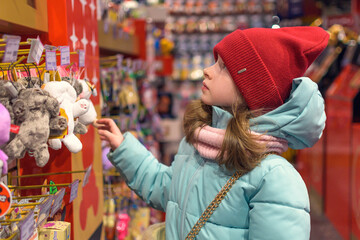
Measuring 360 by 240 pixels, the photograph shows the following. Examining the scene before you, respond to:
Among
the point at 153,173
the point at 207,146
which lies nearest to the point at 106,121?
the point at 153,173

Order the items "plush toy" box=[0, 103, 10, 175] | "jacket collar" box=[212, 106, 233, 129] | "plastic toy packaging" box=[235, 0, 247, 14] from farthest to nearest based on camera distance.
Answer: "plastic toy packaging" box=[235, 0, 247, 14] → "jacket collar" box=[212, 106, 233, 129] → "plush toy" box=[0, 103, 10, 175]

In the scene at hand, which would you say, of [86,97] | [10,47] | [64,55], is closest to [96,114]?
[86,97]

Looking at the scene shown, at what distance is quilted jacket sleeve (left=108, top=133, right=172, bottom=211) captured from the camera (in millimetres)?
1408

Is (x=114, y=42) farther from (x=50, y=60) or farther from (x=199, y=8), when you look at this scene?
(x=199, y=8)

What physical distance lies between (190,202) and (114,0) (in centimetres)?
200

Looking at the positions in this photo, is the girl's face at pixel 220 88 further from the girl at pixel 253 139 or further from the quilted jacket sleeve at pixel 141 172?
the quilted jacket sleeve at pixel 141 172

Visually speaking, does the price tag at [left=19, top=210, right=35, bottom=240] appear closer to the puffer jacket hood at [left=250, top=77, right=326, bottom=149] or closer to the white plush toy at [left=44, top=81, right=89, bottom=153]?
the white plush toy at [left=44, top=81, right=89, bottom=153]

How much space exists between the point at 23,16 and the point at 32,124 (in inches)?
15.4

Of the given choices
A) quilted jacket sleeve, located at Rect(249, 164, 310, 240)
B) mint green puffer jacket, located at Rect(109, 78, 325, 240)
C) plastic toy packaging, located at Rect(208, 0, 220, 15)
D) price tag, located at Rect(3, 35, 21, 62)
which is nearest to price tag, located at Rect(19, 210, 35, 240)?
price tag, located at Rect(3, 35, 21, 62)

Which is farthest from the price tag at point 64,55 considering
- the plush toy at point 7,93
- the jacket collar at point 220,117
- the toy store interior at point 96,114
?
the jacket collar at point 220,117

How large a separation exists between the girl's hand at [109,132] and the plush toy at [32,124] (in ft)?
1.71

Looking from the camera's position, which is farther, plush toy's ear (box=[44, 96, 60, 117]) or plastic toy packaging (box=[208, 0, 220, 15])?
plastic toy packaging (box=[208, 0, 220, 15])

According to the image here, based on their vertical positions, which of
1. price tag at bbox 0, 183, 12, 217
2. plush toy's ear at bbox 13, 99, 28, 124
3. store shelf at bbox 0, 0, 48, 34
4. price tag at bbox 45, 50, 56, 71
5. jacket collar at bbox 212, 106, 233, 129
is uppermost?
store shelf at bbox 0, 0, 48, 34

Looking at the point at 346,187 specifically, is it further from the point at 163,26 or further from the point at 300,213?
the point at 163,26
